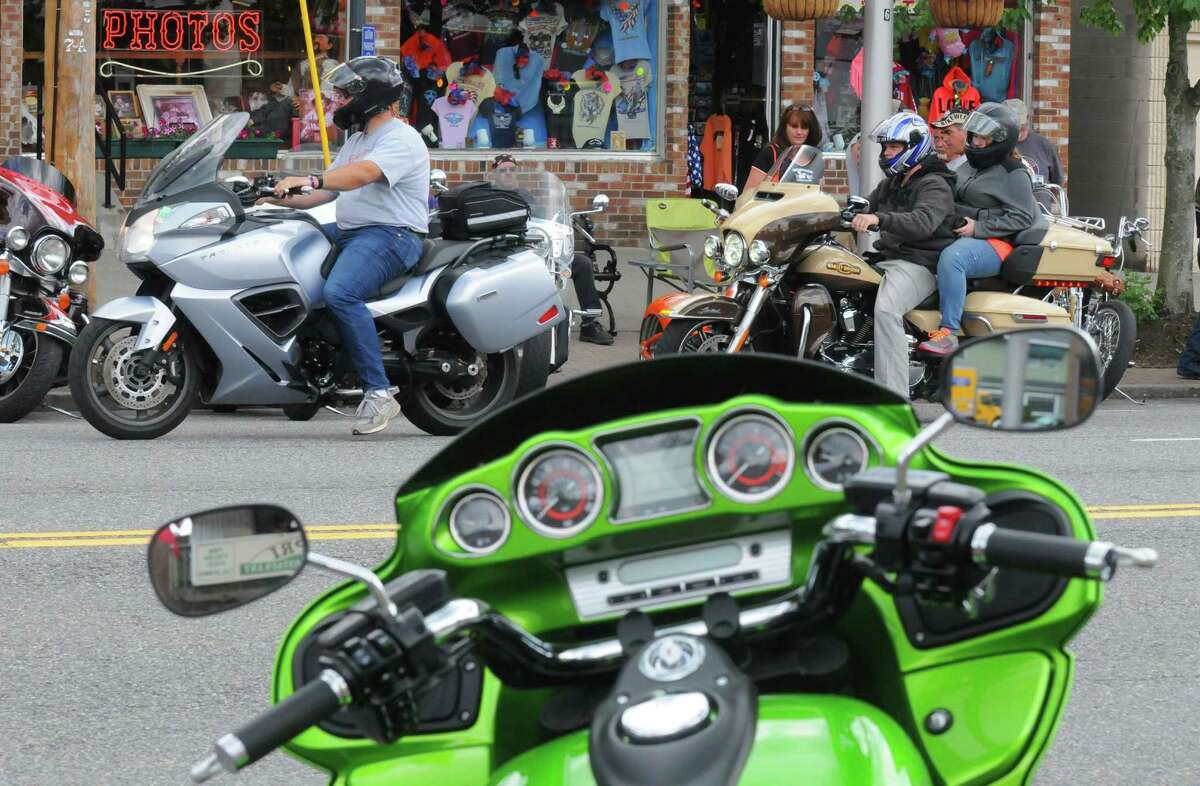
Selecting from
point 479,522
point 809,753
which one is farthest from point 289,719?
point 809,753

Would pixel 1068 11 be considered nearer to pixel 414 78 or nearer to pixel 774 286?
pixel 414 78

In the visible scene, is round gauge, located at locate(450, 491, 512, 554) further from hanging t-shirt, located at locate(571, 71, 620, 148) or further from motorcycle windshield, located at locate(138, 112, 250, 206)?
hanging t-shirt, located at locate(571, 71, 620, 148)

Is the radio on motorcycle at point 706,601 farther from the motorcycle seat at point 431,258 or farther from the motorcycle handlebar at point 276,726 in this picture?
the motorcycle seat at point 431,258

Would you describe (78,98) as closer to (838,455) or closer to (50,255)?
(50,255)

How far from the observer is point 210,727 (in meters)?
5.14

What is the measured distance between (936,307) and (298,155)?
8.89 m

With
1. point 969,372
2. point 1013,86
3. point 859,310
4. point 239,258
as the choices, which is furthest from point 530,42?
point 969,372

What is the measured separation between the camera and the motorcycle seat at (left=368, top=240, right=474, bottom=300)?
9719 mm

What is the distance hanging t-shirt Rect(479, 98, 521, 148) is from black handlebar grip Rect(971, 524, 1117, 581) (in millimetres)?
17100

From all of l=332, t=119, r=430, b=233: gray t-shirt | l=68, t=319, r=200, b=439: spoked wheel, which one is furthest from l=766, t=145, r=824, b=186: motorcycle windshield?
l=68, t=319, r=200, b=439: spoked wheel

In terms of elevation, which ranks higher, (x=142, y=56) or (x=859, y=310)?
(x=142, y=56)

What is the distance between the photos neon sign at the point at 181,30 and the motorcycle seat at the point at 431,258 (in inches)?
361

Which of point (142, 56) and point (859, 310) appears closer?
point (859, 310)

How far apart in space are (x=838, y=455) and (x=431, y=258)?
23.9 ft
